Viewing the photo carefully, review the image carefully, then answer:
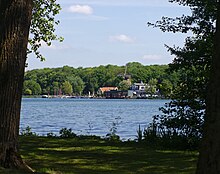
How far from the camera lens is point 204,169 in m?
4.47

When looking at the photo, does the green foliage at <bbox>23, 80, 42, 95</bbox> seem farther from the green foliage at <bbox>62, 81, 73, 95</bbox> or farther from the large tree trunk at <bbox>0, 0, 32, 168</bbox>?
the large tree trunk at <bbox>0, 0, 32, 168</bbox>

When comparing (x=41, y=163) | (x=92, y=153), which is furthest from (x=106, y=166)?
(x=92, y=153)

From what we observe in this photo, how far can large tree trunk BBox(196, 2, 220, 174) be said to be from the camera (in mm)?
4414

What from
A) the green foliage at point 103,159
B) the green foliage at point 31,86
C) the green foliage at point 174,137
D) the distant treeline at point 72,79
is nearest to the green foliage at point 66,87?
the distant treeline at point 72,79

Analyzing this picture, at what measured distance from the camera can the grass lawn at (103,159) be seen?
825 centimetres

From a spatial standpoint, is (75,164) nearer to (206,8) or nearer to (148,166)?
(148,166)

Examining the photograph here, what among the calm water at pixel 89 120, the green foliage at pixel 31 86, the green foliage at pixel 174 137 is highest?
the green foliage at pixel 31 86

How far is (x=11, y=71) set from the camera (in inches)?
285

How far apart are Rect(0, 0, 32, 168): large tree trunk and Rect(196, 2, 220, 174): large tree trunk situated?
360cm

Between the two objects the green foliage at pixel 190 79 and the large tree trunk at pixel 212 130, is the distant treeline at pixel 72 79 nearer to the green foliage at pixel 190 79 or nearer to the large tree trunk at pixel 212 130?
the green foliage at pixel 190 79

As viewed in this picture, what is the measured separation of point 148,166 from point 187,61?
4188mm

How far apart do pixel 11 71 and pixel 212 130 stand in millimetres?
3800

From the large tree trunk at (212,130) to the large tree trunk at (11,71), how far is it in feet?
11.8

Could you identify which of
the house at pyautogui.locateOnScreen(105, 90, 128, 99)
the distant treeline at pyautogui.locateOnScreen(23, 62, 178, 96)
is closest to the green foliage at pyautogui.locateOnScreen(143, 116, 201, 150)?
the distant treeline at pyautogui.locateOnScreen(23, 62, 178, 96)
